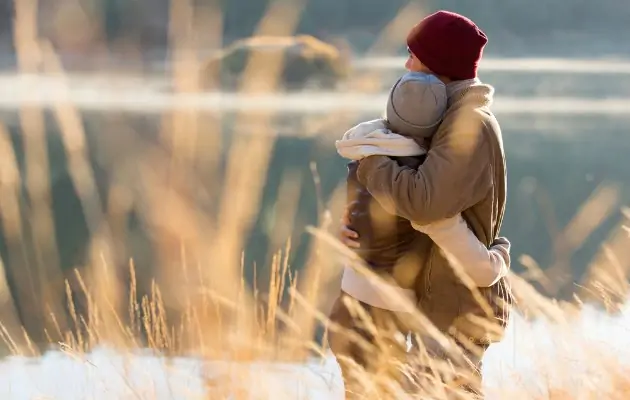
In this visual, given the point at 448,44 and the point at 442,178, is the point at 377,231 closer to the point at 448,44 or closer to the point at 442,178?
the point at 442,178

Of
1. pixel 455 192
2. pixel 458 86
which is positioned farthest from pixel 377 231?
pixel 458 86

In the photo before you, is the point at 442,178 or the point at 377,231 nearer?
the point at 442,178

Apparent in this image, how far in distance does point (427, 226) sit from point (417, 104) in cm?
19

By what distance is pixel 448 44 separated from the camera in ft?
4.60

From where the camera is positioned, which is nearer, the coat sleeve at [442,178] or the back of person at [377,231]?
the coat sleeve at [442,178]

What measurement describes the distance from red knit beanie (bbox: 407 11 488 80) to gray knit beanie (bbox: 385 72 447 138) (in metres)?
0.04

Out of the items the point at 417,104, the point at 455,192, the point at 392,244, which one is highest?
the point at 417,104

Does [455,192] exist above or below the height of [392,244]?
above

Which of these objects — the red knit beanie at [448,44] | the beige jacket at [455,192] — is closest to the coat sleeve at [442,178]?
the beige jacket at [455,192]

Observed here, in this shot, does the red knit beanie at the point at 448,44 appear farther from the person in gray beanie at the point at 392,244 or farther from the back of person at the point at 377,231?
the back of person at the point at 377,231

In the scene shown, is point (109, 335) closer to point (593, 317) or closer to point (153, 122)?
point (593, 317)

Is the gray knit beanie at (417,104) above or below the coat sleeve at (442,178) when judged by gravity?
above

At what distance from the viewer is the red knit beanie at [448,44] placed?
1.41 metres

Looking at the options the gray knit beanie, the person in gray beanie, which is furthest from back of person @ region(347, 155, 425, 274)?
the gray knit beanie
